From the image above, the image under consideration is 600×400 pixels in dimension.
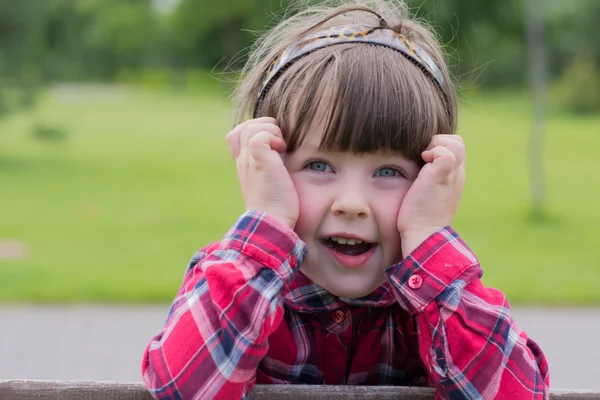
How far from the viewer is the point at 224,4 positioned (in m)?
54.4

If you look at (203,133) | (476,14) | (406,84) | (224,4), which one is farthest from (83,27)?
(406,84)

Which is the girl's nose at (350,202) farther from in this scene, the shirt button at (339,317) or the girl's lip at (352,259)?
the shirt button at (339,317)

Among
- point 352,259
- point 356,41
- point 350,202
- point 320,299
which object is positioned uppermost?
point 356,41

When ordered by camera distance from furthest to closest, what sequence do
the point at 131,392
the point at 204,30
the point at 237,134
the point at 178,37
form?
the point at 178,37, the point at 204,30, the point at 237,134, the point at 131,392

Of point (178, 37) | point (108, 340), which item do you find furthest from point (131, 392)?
point (178, 37)

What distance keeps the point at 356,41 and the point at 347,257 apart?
0.46 metres

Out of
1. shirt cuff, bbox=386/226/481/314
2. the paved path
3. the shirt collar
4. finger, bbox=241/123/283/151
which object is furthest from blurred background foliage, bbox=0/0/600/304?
shirt cuff, bbox=386/226/481/314

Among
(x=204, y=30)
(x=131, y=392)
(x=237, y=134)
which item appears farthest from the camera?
(x=204, y=30)

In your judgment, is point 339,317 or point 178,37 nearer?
point 339,317

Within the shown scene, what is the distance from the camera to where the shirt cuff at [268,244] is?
1502mm

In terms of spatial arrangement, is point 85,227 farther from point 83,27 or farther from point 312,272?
point 83,27

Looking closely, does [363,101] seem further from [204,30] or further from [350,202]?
[204,30]

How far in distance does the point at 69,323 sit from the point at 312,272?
550 cm

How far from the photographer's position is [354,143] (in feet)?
5.11
